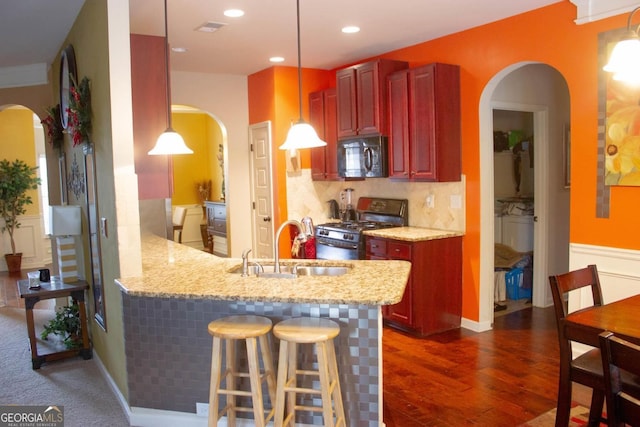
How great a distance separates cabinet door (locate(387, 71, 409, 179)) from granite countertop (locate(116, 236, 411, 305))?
182 centimetres

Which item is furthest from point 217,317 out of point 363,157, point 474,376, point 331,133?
point 331,133

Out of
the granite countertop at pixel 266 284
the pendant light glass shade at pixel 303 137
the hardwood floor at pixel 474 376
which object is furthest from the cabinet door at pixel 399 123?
the pendant light glass shade at pixel 303 137

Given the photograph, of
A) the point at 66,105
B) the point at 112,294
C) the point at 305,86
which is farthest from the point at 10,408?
the point at 305,86

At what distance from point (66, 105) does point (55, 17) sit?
67cm

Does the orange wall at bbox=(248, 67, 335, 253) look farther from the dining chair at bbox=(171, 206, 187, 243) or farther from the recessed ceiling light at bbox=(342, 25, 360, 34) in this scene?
the dining chair at bbox=(171, 206, 187, 243)

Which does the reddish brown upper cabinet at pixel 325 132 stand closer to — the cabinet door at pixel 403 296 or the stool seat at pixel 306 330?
the cabinet door at pixel 403 296

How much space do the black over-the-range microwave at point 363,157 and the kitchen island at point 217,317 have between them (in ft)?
6.41

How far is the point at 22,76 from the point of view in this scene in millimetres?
5543

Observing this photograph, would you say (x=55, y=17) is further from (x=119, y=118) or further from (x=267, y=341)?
(x=267, y=341)

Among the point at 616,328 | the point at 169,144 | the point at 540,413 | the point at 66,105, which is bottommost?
the point at 540,413

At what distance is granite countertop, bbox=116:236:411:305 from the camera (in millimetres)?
2439

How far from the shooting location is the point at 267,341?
2.66 metres

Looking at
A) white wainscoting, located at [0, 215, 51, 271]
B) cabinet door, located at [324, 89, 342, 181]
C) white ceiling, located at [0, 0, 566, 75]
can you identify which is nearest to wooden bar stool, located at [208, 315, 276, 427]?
white ceiling, located at [0, 0, 566, 75]

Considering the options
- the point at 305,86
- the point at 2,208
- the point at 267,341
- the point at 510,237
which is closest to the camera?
the point at 267,341
